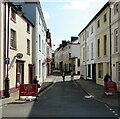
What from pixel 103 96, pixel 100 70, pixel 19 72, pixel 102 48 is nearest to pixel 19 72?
pixel 19 72

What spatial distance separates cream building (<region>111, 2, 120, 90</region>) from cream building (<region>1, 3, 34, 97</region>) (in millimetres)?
7991

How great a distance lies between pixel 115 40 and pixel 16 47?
27.6 ft

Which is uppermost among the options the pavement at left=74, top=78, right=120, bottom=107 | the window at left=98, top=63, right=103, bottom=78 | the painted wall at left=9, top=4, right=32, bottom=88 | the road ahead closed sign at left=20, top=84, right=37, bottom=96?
the painted wall at left=9, top=4, right=32, bottom=88

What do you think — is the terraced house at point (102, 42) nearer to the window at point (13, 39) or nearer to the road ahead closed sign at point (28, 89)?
the window at point (13, 39)

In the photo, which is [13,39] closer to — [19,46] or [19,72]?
[19,46]

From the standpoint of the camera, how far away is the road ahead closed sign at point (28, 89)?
13.2 metres

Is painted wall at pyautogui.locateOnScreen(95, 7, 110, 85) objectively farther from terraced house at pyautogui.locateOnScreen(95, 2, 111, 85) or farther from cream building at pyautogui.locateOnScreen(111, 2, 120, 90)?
cream building at pyautogui.locateOnScreen(111, 2, 120, 90)

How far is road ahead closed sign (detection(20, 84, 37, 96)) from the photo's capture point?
1323 centimetres

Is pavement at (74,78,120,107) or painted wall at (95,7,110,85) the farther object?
painted wall at (95,7,110,85)

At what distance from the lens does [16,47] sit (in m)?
17.9

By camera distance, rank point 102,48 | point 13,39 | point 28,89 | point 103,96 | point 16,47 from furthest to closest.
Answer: point 102,48 < point 16,47 < point 13,39 < point 103,96 < point 28,89

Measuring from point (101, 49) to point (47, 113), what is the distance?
15.8 meters

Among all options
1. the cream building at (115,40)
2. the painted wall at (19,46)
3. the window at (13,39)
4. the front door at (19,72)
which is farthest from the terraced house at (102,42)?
the window at (13,39)

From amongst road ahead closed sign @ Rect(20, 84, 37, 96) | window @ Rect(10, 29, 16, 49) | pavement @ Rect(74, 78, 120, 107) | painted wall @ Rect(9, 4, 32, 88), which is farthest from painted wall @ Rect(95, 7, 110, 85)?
road ahead closed sign @ Rect(20, 84, 37, 96)
